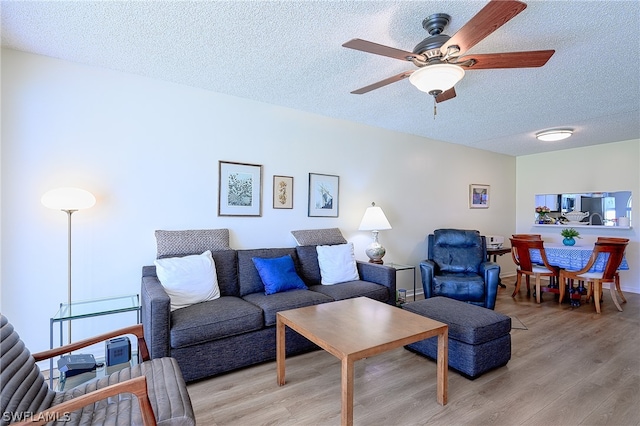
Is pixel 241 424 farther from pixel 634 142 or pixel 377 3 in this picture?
pixel 634 142

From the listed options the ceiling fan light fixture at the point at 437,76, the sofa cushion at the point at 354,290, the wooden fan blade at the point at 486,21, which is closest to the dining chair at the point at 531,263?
the sofa cushion at the point at 354,290

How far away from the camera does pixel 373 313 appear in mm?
2238

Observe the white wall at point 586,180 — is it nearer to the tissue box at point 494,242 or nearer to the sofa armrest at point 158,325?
the tissue box at point 494,242

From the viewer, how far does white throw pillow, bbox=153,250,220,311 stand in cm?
251

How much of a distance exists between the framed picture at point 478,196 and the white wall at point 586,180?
3.45 ft

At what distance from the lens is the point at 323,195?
12.8 feet

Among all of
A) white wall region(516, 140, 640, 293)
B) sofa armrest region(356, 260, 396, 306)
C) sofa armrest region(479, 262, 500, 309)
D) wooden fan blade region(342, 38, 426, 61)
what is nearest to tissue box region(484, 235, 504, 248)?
white wall region(516, 140, 640, 293)

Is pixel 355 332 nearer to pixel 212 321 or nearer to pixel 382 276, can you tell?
pixel 212 321

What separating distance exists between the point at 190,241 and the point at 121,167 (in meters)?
0.87

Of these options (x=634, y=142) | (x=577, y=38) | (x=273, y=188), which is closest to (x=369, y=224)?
(x=273, y=188)

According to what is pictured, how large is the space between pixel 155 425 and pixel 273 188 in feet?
8.59

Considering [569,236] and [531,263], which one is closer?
[531,263]

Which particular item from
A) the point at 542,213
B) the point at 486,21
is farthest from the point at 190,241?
the point at 542,213

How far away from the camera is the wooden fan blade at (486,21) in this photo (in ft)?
4.52
